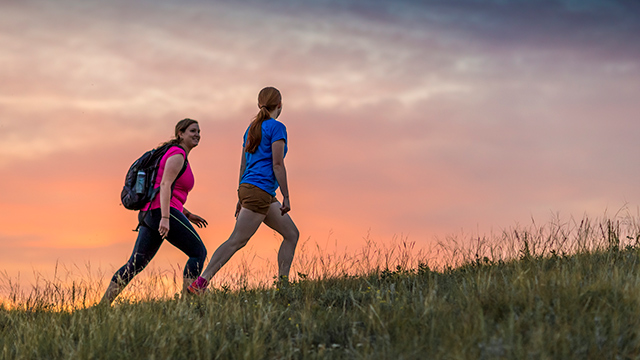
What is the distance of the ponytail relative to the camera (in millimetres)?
7195

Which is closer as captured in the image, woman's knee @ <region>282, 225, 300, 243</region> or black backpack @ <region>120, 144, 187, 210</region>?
black backpack @ <region>120, 144, 187, 210</region>

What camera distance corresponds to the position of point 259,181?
23.4 ft

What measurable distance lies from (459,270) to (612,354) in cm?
358

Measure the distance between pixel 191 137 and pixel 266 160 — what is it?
3.42 feet

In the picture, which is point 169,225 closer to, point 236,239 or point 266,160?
point 236,239

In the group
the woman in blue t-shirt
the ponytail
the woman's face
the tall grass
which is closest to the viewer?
the tall grass

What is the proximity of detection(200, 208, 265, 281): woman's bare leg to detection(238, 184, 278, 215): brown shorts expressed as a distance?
6cm

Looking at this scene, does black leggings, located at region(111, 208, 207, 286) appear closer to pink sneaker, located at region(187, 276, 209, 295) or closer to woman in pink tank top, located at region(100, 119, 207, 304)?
woman in pink tank top, located at region(100, 119, 207, 304)

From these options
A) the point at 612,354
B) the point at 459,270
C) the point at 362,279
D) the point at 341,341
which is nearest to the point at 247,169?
the point at 362,279

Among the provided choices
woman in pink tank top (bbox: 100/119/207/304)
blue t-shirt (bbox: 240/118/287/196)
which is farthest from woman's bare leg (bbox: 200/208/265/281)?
blue t-shirt (bbox: 240/118/287/196)

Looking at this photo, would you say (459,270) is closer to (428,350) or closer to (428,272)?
(428,272)

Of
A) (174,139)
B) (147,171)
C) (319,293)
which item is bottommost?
(319,293)

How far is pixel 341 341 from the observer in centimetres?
536

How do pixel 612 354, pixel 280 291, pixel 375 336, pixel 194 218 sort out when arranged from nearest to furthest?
pixel 612 354, pixel 375 336, pixel 280 291, pixel 194 218
